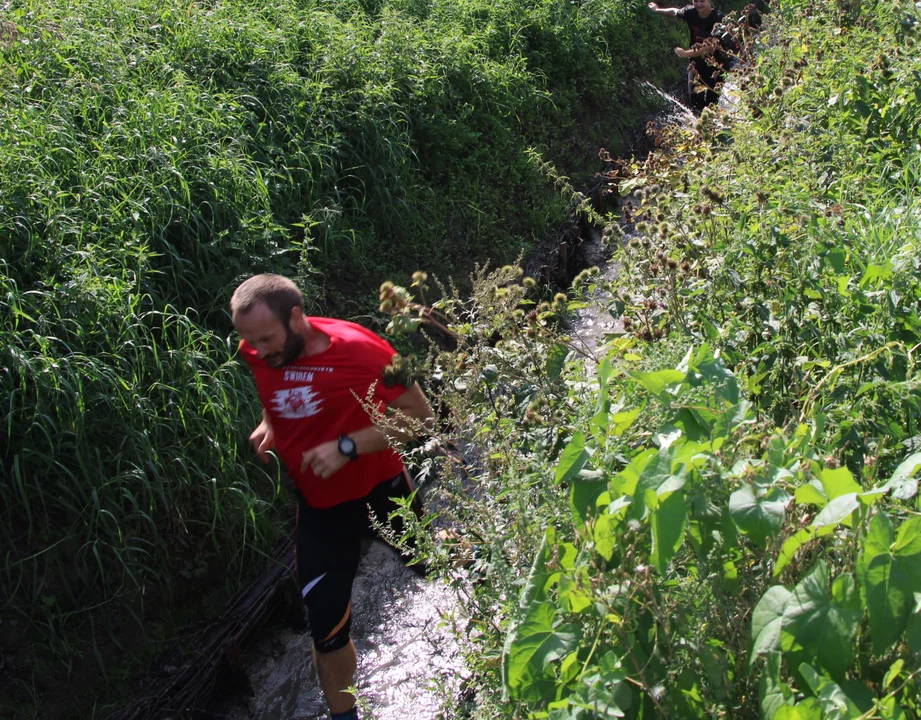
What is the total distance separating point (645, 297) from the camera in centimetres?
344

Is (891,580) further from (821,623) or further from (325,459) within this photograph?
(325,459)

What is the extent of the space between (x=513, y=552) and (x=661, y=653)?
0.61 metres

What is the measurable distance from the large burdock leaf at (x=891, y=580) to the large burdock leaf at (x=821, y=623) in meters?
0.03

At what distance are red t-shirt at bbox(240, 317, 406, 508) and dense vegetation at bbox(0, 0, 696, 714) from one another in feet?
3.27

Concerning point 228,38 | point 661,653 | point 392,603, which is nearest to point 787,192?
point 661,653

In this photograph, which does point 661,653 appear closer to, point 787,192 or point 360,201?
point 787,192

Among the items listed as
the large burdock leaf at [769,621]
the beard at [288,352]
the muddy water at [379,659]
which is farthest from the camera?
the muddy water at [379,659]

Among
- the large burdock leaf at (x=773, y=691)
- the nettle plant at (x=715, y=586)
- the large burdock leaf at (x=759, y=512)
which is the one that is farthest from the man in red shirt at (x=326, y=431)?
the large burdock leaf at (x=773, y=691)

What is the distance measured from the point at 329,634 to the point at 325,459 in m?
0.74

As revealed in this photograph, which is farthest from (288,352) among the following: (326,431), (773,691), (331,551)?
(773,691)

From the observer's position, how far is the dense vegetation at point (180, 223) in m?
4.05

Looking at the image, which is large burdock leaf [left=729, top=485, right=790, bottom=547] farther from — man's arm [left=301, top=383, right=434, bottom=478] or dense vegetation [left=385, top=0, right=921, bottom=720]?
man's arm [left=301, top=383, right=434, bottom=478]

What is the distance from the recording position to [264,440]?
3.74m

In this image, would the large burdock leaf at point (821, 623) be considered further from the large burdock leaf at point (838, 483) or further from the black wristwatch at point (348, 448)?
the black wristwatch at point (348, 448)
